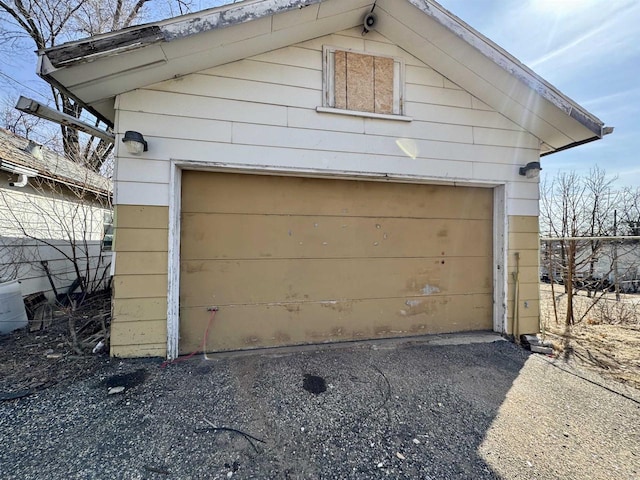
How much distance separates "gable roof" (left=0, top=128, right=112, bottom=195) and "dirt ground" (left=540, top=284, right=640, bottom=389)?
7762 mm

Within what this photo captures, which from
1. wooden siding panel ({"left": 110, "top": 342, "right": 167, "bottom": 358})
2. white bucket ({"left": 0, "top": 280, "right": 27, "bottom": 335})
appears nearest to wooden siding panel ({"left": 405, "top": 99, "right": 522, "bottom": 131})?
wooden siding panel ({"left": 110, "top": 342, "right": 167, "bottom": 358})

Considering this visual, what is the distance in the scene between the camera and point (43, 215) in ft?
16.1

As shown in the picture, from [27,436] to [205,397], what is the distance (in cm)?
107

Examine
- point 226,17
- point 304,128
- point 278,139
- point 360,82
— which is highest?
point 226,17

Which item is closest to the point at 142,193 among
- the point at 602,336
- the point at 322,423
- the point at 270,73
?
the point at 270,73

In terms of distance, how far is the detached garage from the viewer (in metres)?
3.07

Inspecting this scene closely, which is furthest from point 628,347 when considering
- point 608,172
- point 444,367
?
Result: point 608,172

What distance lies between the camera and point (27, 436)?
1806 millimetres

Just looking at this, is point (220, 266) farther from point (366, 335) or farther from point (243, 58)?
point (243, 58)

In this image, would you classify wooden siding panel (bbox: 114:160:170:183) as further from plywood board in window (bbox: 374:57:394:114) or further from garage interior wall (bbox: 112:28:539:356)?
plywood board in window (bbox: 374:57:394:114)

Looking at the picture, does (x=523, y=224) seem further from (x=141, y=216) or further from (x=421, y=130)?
(x=141, y=216)

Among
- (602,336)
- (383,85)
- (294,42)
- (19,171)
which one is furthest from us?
(19,171)

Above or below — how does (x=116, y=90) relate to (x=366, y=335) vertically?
above

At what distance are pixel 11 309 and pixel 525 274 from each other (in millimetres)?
6866
